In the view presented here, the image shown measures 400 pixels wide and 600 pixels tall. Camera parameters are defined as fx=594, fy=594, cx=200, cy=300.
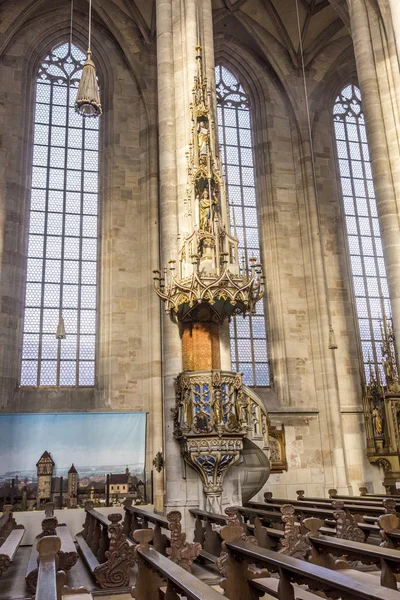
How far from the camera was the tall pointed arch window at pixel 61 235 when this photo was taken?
15344mm

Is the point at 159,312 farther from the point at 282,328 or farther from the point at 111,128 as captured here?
the point at 111,128

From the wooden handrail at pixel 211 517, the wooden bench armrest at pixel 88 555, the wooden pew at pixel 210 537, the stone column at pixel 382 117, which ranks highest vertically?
the stone column at pixel 382 117

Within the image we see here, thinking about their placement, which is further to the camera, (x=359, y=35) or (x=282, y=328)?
(x=282, y=328)

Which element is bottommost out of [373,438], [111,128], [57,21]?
[373,438]

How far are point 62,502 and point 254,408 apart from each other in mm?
5050

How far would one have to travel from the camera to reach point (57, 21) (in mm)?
17844

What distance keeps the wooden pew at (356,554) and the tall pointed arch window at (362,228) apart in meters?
12.5

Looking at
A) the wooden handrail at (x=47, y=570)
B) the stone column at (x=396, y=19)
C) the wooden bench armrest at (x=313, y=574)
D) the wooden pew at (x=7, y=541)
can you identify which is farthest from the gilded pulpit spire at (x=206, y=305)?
the wooden handrail at (x=47, y=570)

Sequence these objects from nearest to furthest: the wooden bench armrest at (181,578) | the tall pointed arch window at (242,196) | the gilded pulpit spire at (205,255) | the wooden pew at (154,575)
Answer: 1. the wooden bench armrest at (181,578)
2. the wooden pew at (154,575)
3. the gilded pulpit spire at (205,255)
4. the tall pointed arch window at (242,196)

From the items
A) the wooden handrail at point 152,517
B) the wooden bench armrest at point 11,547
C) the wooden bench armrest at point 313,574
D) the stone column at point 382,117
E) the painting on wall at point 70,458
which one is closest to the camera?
the wooden bench armrest at point 313,574

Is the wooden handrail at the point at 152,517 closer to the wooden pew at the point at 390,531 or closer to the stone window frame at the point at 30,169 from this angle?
the wooden pew at the point at 390,531

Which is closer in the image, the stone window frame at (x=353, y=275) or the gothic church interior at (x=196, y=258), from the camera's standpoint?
the gothic church interior at (x=196, y=258)

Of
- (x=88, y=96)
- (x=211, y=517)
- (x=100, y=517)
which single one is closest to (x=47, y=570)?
(x=211, y=517)

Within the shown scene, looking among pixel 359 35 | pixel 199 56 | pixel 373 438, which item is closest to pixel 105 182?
pixel 199 56
